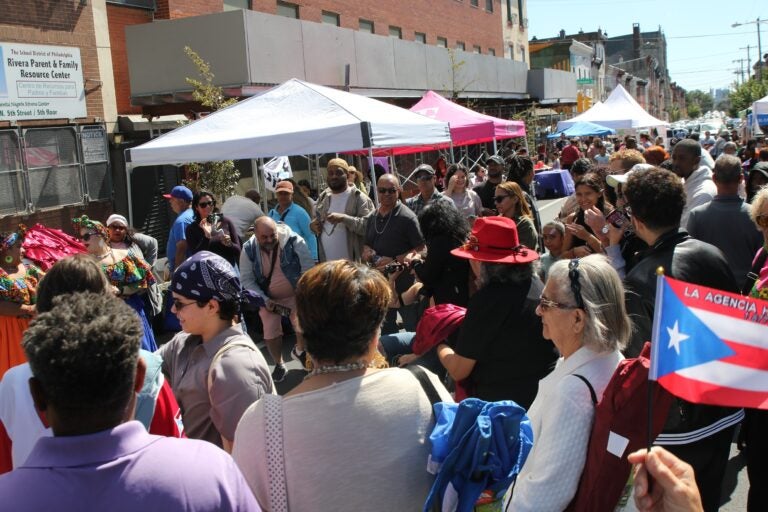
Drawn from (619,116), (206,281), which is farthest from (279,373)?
(619,116)

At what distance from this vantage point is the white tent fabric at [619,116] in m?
18.7

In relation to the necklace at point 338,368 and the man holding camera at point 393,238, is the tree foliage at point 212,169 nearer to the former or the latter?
the man holding camera at point 393,238

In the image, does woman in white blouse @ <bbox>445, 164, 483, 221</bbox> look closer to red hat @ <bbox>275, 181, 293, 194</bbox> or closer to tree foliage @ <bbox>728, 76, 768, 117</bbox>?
red hat @ <bbox>275, 181, 293, 194</bbox>

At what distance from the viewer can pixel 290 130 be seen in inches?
296

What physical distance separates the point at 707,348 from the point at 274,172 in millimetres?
9287

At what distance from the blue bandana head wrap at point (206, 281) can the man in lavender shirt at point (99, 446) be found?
129 centimetres

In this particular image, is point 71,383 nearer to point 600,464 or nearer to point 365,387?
point 365,387

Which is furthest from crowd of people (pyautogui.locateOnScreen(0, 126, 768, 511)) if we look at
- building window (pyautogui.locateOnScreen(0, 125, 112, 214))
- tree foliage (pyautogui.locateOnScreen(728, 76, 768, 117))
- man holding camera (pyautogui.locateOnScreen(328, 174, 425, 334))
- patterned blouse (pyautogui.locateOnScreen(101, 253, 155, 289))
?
tree foliage (pyautogui.locateOnScreen(728, 76, 768, 117))

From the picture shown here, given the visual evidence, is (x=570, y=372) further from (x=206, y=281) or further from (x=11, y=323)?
(x=11, y=323)

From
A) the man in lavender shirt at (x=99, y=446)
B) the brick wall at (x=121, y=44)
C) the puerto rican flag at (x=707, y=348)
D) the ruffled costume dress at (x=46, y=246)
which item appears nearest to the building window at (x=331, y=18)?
the brick wall at (x=121, y=44)

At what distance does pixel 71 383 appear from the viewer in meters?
1.67

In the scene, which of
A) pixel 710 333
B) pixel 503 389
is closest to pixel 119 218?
pixel 503 389

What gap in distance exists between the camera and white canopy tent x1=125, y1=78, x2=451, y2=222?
741 centimetres

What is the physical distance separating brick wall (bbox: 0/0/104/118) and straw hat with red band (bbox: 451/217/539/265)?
11768 mm
